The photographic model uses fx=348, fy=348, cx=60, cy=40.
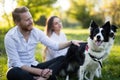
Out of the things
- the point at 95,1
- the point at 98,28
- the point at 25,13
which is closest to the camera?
the point at 25,13

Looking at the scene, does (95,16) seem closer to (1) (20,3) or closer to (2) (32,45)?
(1) (20,3)

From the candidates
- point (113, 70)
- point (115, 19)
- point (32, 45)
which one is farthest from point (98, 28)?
point (115, 19)

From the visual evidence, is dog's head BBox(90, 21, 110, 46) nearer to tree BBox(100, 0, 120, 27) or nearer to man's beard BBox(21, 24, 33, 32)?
man's beard BBox(21, 24, 33, 32)

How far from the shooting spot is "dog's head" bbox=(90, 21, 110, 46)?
→ 6.27m

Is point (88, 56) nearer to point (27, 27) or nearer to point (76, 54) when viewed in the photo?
point (76, 54)

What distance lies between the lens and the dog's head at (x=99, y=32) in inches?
247

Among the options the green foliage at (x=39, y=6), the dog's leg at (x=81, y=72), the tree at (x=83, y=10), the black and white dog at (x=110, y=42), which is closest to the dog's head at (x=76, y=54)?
the dog's leg at (x=81, y=72)

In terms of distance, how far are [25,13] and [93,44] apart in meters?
1.49

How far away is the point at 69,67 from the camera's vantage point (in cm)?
731

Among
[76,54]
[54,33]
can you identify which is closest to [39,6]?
[54,33]

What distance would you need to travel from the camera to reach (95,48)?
21.5ft

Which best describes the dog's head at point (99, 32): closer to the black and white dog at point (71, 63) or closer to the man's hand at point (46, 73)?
the black and white dog at point (71, 63)

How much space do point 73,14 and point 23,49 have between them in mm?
58603

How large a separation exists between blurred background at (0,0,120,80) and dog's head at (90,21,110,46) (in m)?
1.19
